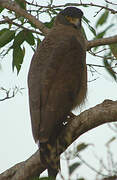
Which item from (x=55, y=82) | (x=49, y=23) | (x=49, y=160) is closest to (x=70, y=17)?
(x=49, y=23)

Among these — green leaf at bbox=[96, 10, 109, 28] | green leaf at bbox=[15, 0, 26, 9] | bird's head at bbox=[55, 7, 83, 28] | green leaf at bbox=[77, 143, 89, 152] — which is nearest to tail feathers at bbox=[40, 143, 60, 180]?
green leaf at bbox=[77, 143, 89, 152]

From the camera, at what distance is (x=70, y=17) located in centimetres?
479

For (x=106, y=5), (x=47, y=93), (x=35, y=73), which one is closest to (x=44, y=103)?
(x=47, y=93)

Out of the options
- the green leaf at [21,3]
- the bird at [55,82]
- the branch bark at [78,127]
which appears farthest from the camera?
the green leaf at [21,3]

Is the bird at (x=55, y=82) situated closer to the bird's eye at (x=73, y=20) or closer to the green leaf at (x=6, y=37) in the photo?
the bird's eye at (x=73, y=20)

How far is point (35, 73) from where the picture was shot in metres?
4.00

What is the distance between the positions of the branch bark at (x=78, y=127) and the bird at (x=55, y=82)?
9 centimetres

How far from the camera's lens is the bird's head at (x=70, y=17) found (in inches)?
180

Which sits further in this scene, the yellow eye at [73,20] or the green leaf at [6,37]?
the yellow eye at [73,20]

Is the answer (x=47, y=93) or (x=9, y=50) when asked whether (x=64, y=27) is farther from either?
(x=47, y=93)

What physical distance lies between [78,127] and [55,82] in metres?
0.78

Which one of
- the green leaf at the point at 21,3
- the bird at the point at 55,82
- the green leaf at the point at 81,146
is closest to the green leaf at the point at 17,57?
the bird at the point at 55,82

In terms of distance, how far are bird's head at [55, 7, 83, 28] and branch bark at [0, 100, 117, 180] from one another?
1696mm

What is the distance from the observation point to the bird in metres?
3.39
